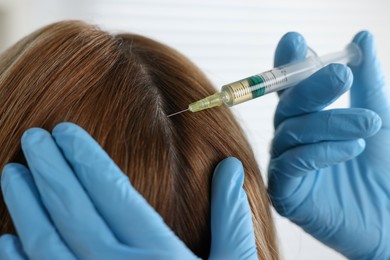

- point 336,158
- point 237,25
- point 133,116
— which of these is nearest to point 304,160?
point 336,158

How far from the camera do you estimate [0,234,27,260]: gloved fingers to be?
78 centimetres

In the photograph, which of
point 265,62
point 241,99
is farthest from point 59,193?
point 265,62

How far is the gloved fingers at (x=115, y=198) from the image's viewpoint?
78 centimetres

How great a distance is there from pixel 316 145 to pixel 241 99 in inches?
10.8

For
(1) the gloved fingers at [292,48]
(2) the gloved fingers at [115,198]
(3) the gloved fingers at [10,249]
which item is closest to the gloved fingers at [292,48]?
(1) the gloved fingers at [292,48]

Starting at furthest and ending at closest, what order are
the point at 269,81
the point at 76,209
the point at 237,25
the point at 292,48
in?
the point at 237,25 → the point at 292,48 → the point at 269,81 → the point at 76,209

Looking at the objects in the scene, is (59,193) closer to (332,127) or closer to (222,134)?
(222,134)

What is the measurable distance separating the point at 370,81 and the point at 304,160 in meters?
0.35

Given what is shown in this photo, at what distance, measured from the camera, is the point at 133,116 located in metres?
0.87

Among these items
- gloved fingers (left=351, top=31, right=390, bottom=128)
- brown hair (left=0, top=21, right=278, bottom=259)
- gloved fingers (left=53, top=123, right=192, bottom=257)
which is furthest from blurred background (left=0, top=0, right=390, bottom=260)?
gloved fingers (left=53, top=123, right=192, bottom=257)

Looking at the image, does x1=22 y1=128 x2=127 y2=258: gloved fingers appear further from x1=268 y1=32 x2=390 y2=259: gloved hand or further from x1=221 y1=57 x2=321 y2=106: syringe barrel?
x1=268 y1=32 x2=390 y2=259: gloved hand

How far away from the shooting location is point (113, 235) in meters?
0.80

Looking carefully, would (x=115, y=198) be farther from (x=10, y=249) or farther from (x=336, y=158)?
(x=336, y=158)

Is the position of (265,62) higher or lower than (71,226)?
lower
